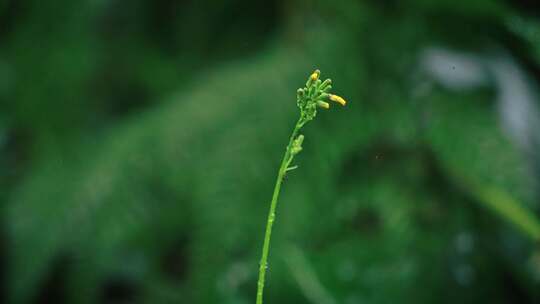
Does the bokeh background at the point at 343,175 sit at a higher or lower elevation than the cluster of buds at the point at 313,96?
higher

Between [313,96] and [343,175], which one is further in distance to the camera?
[343,175]

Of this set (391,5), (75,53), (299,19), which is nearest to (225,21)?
(299,19)

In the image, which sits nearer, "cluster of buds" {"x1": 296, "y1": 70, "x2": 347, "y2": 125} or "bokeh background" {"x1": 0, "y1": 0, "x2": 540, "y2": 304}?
"cluster of buds" {"x1": 296, "y1": 70, "x2": 347, "y2": 125}

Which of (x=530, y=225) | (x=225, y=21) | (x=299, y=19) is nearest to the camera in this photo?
(x=530, y=225)

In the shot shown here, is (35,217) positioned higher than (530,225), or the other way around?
(35,217)

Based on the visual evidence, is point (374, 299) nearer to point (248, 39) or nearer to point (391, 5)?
point (391, 5)

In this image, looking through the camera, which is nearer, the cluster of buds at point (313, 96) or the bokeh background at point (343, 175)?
the cluster of buds at point (313, 96)

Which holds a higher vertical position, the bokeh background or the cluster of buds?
the bokeh background

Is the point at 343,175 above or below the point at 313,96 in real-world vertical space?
above
